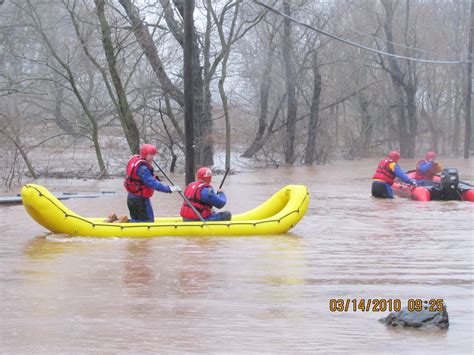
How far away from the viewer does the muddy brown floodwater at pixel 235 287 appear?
7.11m

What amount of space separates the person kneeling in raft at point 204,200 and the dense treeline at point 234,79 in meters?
12.6

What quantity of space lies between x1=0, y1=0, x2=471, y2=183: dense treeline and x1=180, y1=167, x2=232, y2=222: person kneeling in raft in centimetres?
1264

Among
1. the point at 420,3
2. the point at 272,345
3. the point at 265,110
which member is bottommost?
the point at 272,345

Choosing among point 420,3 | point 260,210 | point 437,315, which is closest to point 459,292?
point 437,315

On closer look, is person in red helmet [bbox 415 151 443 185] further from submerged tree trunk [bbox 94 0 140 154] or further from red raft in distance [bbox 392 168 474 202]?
submerged tree trunk [bbox 94 0 140 154]

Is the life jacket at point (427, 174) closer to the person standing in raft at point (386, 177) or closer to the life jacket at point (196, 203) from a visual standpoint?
the person standing in raft at point (386, 177)

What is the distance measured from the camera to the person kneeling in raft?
44.0 feet

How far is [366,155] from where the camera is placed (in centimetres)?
4694

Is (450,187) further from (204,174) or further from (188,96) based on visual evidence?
(204,174)

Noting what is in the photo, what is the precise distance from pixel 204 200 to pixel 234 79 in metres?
33.2

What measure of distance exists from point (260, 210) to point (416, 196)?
21.5 feet

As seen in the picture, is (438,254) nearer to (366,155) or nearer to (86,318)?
(86,318)

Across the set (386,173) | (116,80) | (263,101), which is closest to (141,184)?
(386,173)

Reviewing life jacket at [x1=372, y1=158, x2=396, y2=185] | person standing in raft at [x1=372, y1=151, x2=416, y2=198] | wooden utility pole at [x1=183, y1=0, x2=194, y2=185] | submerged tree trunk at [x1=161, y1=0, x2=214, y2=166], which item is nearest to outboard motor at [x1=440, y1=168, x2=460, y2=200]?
person standing in raft at [x1=372, y1=151, x2=416, y2=198]
